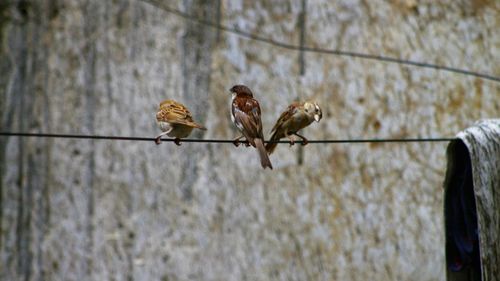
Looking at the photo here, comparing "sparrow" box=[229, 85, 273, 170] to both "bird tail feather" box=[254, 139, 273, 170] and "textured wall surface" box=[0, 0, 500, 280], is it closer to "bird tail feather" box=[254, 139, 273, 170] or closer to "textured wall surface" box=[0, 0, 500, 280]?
"bird tail feather" box=[254, 139, 273, 170]

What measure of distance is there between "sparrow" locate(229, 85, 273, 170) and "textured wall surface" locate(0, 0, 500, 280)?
272 cm

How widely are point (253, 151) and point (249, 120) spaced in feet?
10.2

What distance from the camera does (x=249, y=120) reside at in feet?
18.7

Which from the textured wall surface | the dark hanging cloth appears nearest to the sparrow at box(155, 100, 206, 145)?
the dark hanging cloth

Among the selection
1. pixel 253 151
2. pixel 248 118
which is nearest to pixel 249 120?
pixel 248 118

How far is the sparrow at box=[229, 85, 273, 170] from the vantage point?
215 inches

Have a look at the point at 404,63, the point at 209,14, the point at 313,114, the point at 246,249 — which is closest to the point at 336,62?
the point at 404,63

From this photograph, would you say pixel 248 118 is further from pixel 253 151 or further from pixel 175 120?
pixel 253 151

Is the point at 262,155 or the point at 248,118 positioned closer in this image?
the point at 262,155

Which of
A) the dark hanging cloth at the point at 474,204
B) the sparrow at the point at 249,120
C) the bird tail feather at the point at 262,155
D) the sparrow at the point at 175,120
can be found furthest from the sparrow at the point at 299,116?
the dark hanging cloth at the point at 474,204

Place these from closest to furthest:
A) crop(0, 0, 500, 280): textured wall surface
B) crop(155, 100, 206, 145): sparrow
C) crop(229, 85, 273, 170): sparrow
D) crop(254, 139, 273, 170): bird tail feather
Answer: crop(254, 139, 273, 170): bird tail feather < crop(229, 85, 273, 170): sparrow < crop(155, 100, 206, 145): sparrow < crop(0, 0, 500, 280): textured wall surface

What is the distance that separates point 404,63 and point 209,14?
170 cm

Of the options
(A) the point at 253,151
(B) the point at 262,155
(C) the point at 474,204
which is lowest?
(C) the point at 474,204

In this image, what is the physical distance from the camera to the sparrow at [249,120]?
5457mm
